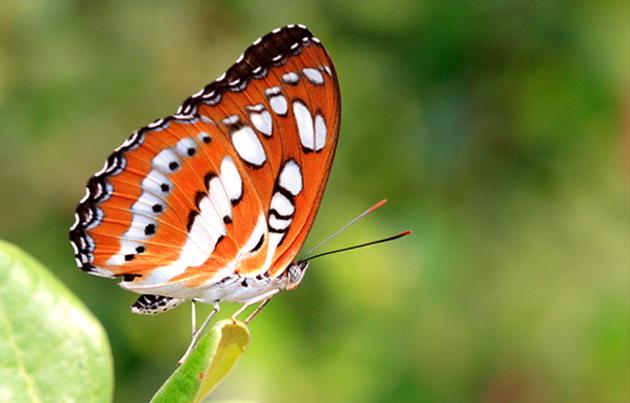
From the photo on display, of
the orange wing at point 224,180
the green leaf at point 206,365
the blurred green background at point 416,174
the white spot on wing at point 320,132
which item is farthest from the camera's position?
the blurred green background at point 416,174

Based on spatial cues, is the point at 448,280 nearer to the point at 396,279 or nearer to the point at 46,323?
the point at 396,279


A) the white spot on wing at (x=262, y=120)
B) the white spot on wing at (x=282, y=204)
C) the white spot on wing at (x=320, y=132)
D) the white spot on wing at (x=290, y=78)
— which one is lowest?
the white spot on wing at (x=282, y=204)

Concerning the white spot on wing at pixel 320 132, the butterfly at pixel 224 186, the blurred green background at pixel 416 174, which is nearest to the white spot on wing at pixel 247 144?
the butterfly at pixel 224 186

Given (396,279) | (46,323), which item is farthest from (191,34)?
(46,323)

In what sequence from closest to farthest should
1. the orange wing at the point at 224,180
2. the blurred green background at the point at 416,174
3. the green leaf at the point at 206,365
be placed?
the green leaf at the point at 206,365, the orange wing at the point at 224,180, the blurred green background at the point at 416,174

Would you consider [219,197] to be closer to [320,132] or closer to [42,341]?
[320,132]

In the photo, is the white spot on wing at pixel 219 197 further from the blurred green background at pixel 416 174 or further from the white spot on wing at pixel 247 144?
the blurred green background at pixel 416 174

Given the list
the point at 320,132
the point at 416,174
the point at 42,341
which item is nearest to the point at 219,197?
the point at 320,132
